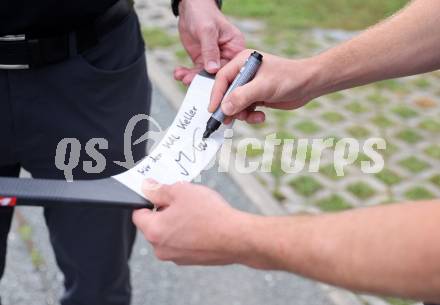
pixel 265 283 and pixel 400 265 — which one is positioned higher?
pixel 400 265

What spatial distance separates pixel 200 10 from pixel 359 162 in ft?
5.60

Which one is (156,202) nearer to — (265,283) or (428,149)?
(265,283)

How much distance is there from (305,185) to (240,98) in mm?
1652

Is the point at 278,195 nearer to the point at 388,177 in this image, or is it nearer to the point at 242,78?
the point at 388,177

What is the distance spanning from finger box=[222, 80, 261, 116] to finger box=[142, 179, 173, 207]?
24 cm

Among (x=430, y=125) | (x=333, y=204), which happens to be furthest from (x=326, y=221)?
(x=430, y=125)

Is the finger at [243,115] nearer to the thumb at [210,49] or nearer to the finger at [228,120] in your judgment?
the finger at [228,120]

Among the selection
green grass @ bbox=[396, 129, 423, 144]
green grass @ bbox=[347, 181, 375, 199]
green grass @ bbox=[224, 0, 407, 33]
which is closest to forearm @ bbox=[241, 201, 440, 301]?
green grass @ bbox=[347, 181, 375, 199]

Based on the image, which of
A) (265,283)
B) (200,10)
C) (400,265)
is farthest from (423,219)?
→ (265,283)

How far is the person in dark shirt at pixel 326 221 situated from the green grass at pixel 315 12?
9.37 ft

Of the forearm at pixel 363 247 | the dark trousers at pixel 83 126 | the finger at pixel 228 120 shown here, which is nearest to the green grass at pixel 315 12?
the dark trousers at pixel 83 126

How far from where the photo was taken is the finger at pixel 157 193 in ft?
4.44

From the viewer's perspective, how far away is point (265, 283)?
2594 mm

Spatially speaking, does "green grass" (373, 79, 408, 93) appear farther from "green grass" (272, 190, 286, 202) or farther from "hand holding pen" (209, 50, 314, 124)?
"hand holding pen" (209, 50, 314, 124)
